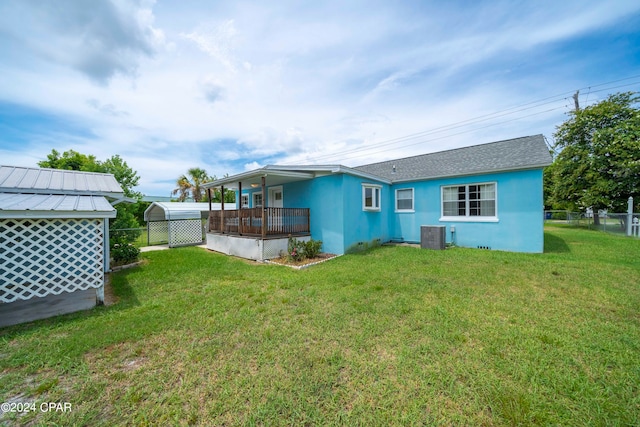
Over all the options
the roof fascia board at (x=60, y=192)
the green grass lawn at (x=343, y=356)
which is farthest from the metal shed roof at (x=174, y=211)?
the green grass lawn at (x=343, y=356)

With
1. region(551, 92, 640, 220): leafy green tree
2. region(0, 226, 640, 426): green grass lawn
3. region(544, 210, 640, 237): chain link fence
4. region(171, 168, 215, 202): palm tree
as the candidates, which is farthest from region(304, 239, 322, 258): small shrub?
region(171, 168, 215, 202): palm tree

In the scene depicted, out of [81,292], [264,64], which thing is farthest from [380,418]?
[264,64]

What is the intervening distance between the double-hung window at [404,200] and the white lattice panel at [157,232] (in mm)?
13002

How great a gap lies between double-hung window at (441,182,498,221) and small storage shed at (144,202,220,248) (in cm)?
1331

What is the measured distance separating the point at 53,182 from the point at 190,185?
1984 centimetres

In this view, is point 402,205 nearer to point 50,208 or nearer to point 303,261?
point 303,261

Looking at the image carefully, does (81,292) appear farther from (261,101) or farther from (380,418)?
(261,101)

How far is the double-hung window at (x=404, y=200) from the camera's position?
11.7 metres

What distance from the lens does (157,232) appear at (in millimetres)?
13891

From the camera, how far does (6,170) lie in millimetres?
6559

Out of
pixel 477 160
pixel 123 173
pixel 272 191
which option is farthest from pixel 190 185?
pixel 477 160

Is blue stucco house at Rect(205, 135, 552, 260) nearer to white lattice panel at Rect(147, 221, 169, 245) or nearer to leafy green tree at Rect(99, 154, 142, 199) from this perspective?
white lattice panel at Rect(147, 221, 169, 245)

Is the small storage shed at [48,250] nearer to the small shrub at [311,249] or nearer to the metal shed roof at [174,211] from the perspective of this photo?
the small shrub at [311,249]

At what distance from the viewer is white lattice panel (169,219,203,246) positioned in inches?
506
